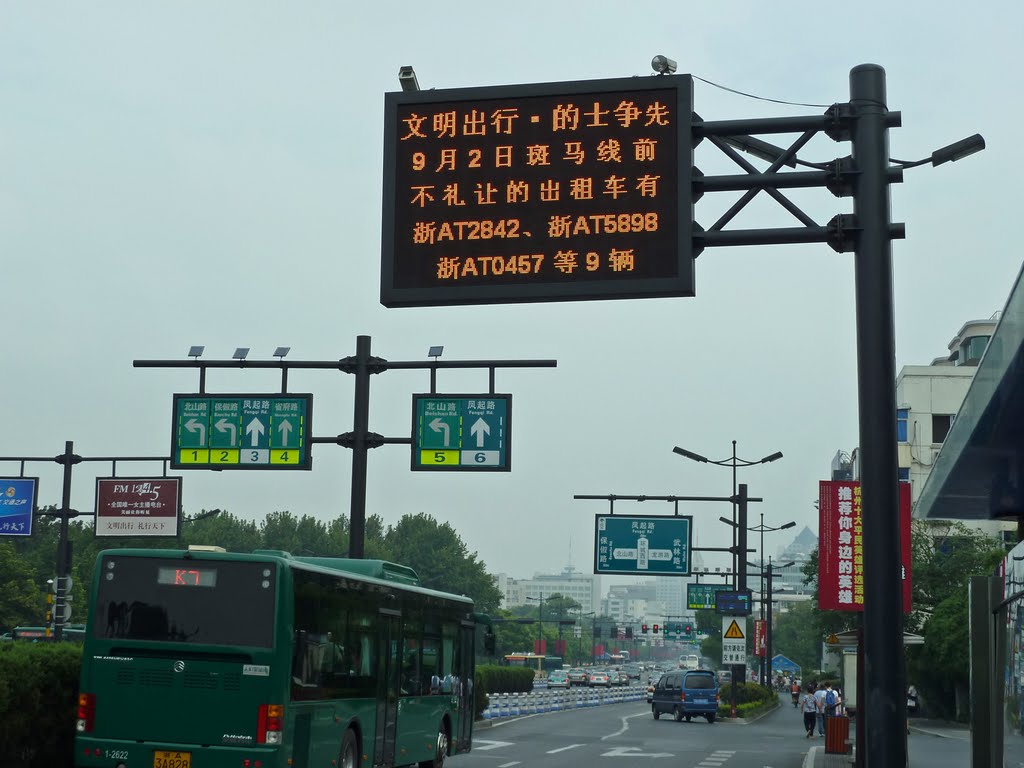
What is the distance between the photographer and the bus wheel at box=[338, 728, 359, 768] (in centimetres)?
1832

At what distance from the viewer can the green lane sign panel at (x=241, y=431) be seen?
95.2 feet

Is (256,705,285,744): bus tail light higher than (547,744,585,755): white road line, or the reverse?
(256,705,285,744): bus tail light

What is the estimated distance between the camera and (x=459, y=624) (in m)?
24.9

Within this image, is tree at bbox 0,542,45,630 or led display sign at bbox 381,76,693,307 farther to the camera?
tree at bbox 0,542,45,630

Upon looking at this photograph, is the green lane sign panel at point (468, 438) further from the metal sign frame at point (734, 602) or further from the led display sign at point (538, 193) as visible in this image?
the metal sign frame at point (734, 602)

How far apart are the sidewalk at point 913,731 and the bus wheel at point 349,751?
11.4m

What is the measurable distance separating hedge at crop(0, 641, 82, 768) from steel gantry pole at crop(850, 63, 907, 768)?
10.2 m

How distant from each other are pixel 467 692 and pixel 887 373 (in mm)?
17604

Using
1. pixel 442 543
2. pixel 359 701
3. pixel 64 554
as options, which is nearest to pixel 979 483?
pixel 359 701

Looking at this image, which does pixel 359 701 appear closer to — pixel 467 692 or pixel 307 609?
pixel 307 609

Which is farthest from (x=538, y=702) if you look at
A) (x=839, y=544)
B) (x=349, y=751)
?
(x=349, y=751)

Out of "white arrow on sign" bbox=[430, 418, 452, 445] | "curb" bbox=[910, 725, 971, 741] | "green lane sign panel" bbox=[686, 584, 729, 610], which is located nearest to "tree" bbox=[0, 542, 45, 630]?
"green lane sign panel" bbox=[686, 584, 729, 610]

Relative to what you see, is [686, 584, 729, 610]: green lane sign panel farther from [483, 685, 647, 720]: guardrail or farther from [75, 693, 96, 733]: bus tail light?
[75, 693, 96, 733]: bus tail light

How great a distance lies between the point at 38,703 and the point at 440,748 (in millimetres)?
8730
